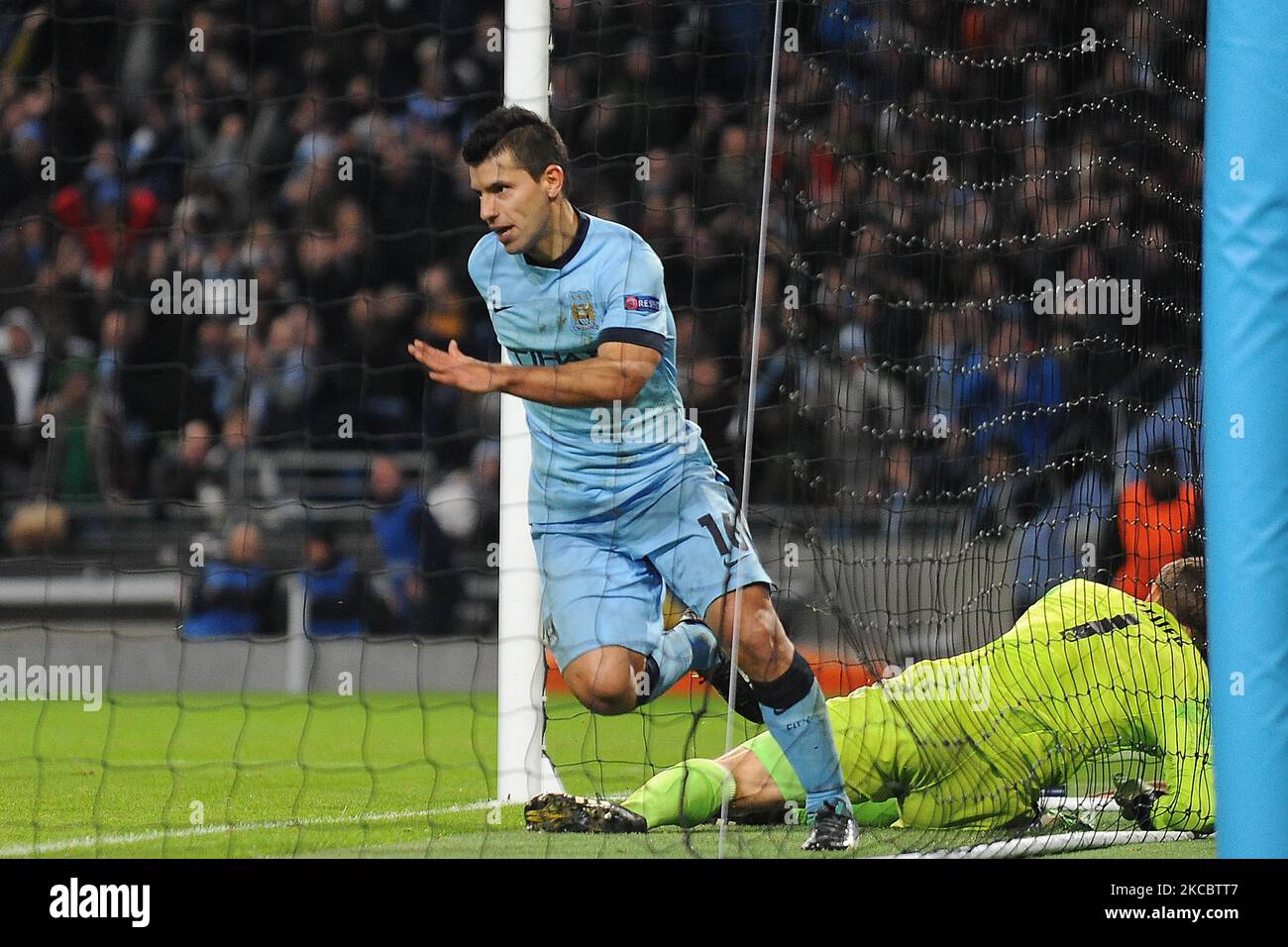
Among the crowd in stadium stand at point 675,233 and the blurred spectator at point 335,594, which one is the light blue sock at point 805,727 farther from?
the blurred spectator at point 335,594

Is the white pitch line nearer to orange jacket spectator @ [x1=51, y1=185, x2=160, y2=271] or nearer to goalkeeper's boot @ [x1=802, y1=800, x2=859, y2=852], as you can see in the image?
goalkeeper's boot @ [x1=802, y1=800, x2=859, y2=852]

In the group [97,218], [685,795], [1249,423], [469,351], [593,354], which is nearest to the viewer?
[1249,423]

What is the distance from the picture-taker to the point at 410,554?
8.39m

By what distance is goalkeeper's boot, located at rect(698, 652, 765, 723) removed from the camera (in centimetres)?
440

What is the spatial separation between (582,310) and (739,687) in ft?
3.59

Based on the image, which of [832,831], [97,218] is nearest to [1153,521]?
[832,831]

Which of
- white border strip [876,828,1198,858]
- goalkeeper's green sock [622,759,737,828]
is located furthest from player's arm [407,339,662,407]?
white border strip [876,828,1198,858]

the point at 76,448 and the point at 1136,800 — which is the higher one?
the point at 76,448

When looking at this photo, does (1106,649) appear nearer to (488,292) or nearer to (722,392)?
(488,292)

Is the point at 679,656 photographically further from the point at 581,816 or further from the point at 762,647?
the point at 581,816

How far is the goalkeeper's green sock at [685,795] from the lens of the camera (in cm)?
418
